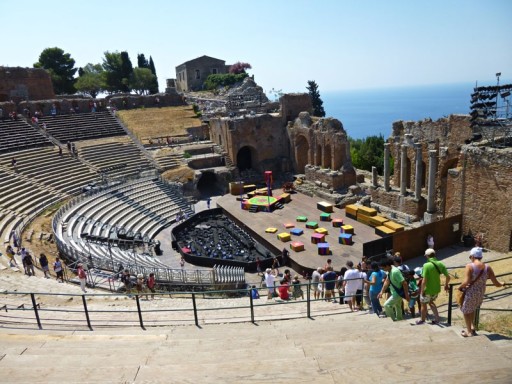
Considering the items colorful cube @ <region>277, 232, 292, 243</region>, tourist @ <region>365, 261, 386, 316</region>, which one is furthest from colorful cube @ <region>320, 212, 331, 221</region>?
tourist @ <region>365, 261, 386, 316</region>

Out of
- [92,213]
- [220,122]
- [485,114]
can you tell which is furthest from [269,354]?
[220,122]

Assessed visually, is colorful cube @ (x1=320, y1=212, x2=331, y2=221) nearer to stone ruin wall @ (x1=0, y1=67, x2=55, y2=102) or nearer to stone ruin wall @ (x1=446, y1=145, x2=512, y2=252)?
stone ruin wall @ (x1=446, y1=145, x2=512, y2=252)

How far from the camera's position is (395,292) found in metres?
7.67

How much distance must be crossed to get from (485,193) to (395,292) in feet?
42.6

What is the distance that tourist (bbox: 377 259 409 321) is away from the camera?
24.8ft

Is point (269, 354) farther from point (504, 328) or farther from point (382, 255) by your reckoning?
point (382, 255)

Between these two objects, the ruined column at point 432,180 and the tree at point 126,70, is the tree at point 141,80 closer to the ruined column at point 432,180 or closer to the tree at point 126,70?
the tree at point 126,70

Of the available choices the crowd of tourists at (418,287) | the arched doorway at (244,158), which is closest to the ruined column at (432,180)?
the crowd of tourists at (418,287)

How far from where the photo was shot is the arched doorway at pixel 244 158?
1548 inches

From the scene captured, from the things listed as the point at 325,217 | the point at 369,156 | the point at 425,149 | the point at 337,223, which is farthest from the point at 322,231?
the point at 369,156

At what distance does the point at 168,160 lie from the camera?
34188 millimetres

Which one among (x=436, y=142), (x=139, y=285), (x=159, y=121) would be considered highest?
(x=159, y=121)

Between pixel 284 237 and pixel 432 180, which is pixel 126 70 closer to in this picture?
pixel 284 237

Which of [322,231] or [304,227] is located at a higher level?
[322,231]
